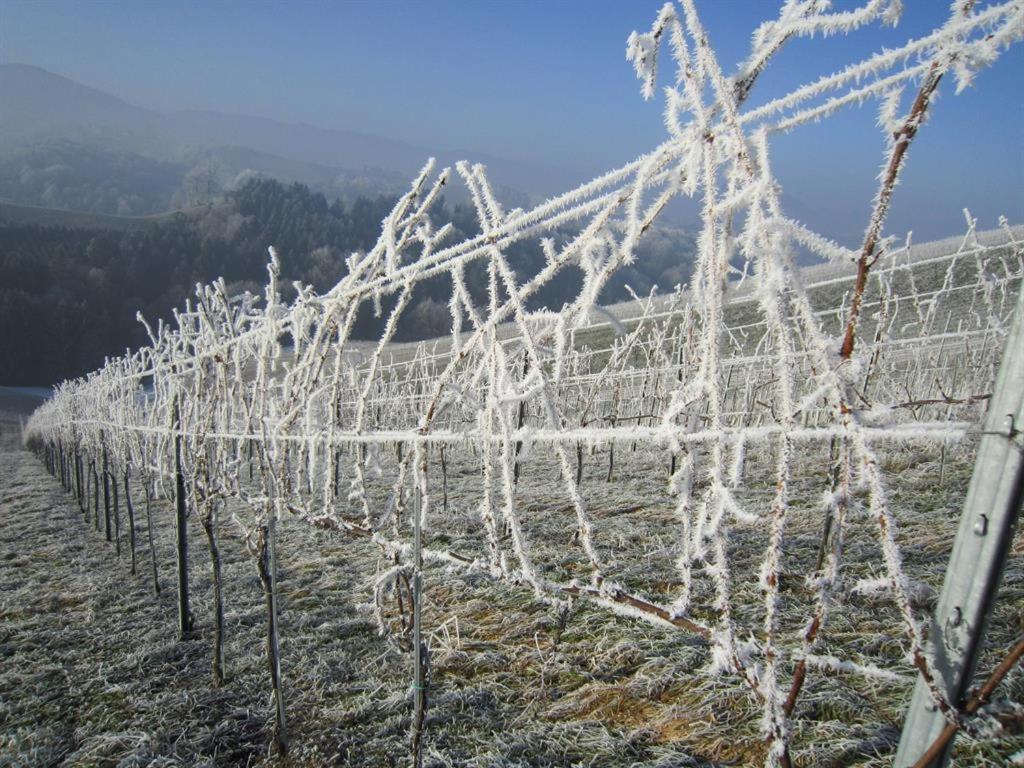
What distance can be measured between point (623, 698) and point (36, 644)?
441 cm

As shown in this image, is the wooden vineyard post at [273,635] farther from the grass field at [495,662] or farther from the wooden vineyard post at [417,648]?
the wooden vineyard post at [417,648]

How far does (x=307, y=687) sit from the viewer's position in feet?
10.3

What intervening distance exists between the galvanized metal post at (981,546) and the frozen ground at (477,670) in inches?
3.3

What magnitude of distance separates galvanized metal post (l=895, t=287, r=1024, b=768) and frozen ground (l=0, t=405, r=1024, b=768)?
8cm

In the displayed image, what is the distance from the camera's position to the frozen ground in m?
2.38

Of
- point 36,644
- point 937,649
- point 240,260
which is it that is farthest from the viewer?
point 240,260

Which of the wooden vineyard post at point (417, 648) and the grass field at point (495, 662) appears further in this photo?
the grass field at point (495, 662)

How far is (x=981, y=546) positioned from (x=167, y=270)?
69.2m

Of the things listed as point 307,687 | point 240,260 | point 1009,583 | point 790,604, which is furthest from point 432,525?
point 240,260

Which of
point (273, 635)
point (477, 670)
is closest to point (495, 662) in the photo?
point (477, 670)

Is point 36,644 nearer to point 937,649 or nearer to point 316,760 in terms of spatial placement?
point 316,760

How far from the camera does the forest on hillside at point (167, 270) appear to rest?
161 feet

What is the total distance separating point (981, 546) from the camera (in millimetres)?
745

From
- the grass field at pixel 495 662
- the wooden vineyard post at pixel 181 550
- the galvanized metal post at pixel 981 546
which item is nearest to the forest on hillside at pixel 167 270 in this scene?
the grass field at pixel 495 662
